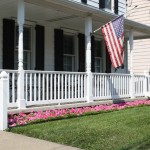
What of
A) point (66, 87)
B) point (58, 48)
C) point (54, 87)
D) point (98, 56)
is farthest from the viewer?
point (98, 56)

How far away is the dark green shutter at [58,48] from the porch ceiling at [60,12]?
48 cm

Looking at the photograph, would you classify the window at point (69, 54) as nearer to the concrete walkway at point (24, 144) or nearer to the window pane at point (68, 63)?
the window pane at point (68, 63)

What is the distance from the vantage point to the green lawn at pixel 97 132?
271 inches

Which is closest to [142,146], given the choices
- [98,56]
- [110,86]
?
[110,86]

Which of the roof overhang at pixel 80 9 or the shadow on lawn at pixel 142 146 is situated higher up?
Answer: the roof overhang at pixel 80 9

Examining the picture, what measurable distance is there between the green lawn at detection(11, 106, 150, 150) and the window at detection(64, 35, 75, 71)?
237 inches

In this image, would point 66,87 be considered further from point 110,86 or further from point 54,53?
point 54,53

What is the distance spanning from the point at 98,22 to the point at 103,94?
10.3 ft

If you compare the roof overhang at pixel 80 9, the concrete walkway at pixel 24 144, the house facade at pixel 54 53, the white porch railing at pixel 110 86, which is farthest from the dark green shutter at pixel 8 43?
the concrete walkway at pixel 24 144

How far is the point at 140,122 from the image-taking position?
930 cm

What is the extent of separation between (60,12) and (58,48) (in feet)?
8.34

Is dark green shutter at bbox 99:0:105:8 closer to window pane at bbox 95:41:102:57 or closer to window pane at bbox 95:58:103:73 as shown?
window pane at bbox 95:41:102:57

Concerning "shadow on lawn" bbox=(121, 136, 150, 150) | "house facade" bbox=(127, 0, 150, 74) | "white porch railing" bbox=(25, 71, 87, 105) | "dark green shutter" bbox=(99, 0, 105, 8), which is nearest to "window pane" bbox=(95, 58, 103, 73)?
"dark green shutter" bbox=(99, 0, 105, 8)

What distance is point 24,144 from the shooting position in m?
7.00
